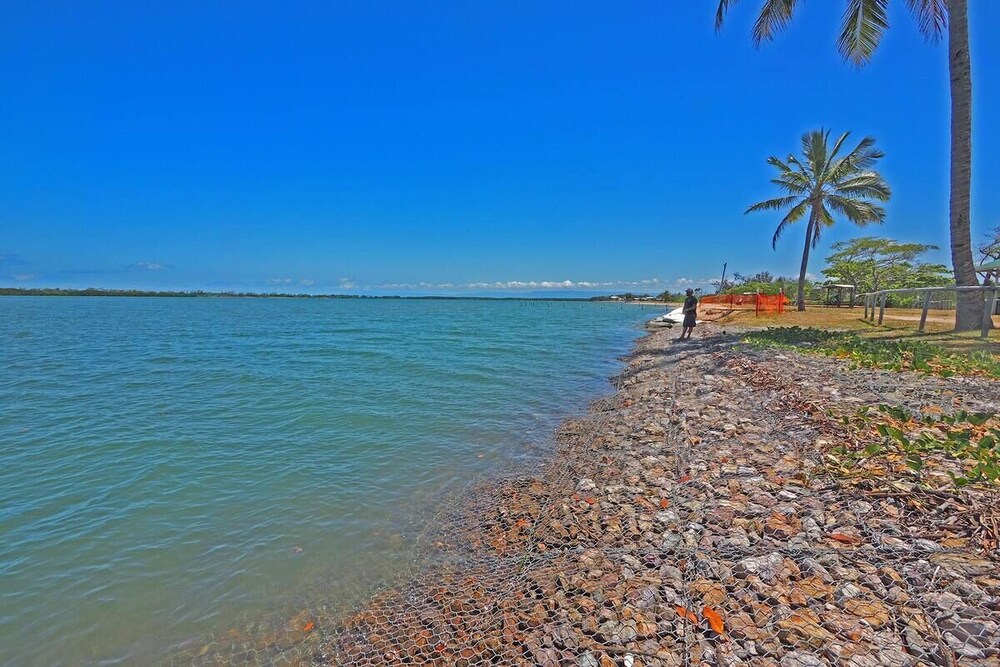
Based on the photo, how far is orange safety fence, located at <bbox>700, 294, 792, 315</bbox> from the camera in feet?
108

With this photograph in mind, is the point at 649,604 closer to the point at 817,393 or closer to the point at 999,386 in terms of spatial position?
the point at 817,393

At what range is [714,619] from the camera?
9.09 feet

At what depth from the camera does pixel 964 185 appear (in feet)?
40.1

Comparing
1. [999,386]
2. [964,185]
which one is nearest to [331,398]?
[999,386]

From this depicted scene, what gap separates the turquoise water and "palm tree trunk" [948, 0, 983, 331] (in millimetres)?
10897

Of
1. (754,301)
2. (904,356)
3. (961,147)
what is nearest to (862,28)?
(961,147)

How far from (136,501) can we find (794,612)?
8.08m

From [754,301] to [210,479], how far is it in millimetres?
41049

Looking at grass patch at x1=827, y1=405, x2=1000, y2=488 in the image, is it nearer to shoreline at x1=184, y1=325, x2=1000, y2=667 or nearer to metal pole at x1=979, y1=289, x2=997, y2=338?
shoreline at x1=184, y1=325, x2=1000, y2=667

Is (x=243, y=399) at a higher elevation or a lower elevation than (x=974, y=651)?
lower

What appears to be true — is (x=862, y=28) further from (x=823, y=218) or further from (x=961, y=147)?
(x=823, y=218)

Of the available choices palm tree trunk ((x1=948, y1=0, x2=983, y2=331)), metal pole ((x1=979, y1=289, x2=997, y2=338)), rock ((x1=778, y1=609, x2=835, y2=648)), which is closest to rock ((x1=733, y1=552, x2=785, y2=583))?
rock ((x1=778, y1=609, x2=835, y2=648))

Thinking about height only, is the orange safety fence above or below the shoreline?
above

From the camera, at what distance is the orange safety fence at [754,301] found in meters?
32.9
